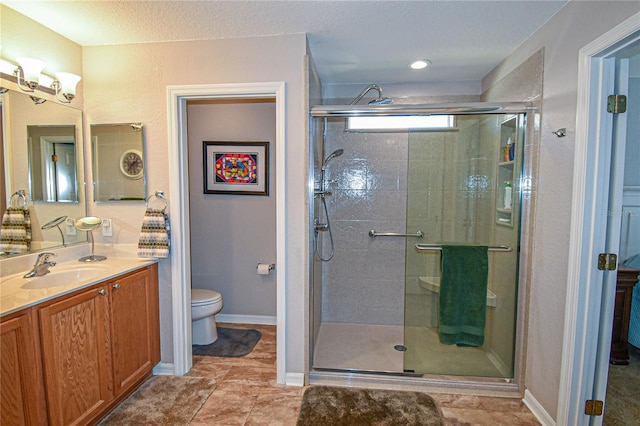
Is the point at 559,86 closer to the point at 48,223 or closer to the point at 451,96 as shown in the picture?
the point at 451,96

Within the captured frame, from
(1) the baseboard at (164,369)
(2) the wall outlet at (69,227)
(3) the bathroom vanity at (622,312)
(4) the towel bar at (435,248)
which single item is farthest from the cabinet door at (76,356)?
(3) the bathroom vanity at (622,312)

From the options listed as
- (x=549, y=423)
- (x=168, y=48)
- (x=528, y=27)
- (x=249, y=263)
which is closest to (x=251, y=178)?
(x=249, y=263)

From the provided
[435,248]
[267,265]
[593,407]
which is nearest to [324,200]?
[267,265]

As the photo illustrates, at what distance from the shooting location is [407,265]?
2.37m

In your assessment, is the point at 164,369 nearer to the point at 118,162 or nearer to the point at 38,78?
the point at 118,162

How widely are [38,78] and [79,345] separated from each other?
1.61 m

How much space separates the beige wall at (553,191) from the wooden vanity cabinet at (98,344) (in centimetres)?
262

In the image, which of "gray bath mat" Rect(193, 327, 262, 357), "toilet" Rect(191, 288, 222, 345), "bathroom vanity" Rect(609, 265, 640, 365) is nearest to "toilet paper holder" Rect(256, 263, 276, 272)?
"toilet" Rect(191, 288, 222, 345)

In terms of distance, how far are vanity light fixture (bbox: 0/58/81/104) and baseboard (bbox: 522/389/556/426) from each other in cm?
365

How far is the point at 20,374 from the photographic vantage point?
4.49 feet

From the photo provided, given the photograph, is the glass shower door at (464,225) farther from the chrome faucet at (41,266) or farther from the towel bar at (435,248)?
the chrome faucet at (41,266)

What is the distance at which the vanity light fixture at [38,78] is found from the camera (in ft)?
5.88

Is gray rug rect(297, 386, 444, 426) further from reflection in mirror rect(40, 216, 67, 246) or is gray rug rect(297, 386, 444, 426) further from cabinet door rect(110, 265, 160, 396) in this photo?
reflection in mirror rect(40, 216, 67, 246)

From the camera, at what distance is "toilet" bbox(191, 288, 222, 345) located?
2.72 metres
